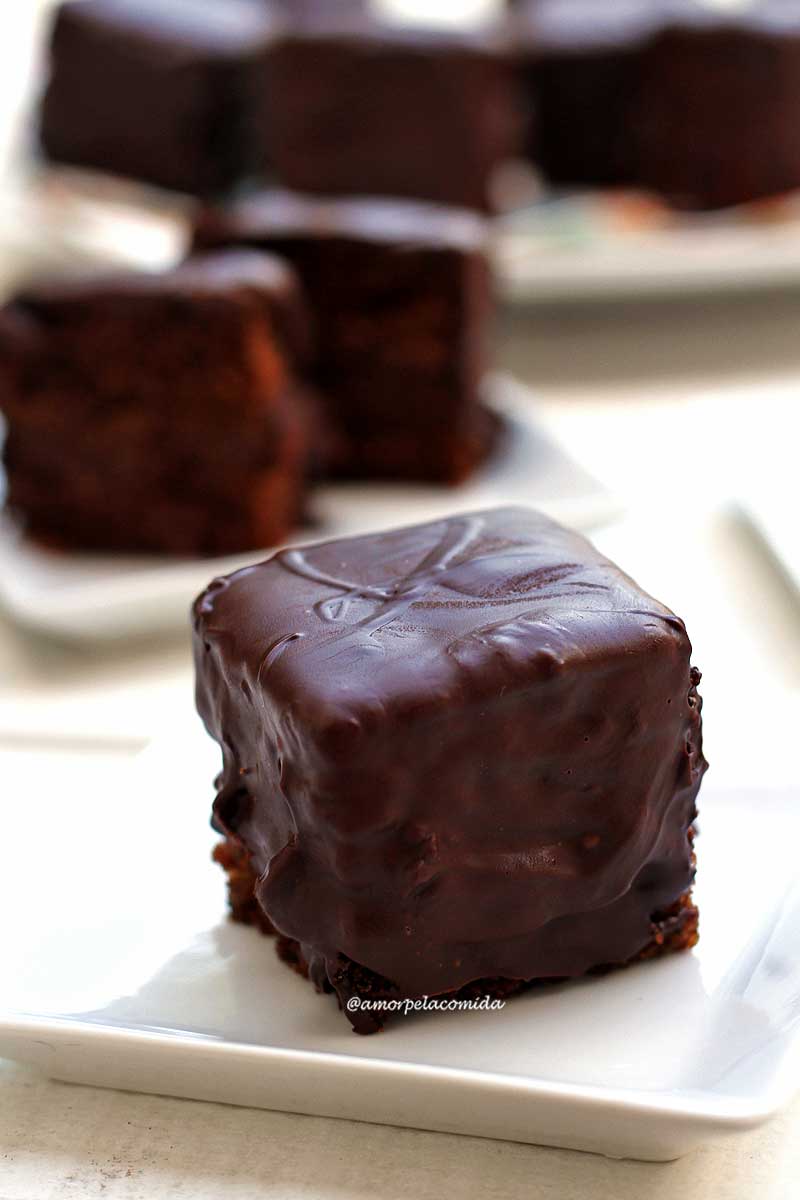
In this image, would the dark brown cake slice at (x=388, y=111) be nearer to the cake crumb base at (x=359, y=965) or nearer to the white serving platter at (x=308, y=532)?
the white serving platter at (x=308, y=532)

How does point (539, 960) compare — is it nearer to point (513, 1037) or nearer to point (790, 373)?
point (513, 1037)

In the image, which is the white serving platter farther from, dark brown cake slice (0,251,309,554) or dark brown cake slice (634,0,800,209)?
dark brown cake slice (634,0,800,209)

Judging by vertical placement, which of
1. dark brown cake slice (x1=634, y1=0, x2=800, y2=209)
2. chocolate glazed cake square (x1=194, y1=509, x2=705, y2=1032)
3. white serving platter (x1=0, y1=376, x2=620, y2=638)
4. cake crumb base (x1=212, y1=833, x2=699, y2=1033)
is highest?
dark brown cake slice (x1=634, y1=0, x2=800, y2=209)

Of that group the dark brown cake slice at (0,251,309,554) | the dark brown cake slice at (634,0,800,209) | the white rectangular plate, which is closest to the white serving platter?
the dark brown cake slice at (0,251,309,554)

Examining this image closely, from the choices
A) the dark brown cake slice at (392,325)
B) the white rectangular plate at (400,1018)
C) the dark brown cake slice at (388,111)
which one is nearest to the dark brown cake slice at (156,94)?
the dark brown cake slice at (388,111)

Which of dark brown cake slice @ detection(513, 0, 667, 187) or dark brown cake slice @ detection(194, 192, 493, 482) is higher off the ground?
dark brown cake slice @ detection(513, 0, 667, 187)

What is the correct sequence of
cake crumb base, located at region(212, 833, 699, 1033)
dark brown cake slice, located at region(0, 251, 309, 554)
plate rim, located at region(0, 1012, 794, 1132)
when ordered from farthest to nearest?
dark brown cake slice, located at region(0, 251, 309, 554), cake crumb base, located at region(212, 833, 699, 1033), plate rim, located at region(0, 1012, 794, 1132)

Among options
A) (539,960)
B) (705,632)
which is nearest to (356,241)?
(705,632)

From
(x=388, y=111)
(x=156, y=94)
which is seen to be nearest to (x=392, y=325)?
(x=388, y=111)
